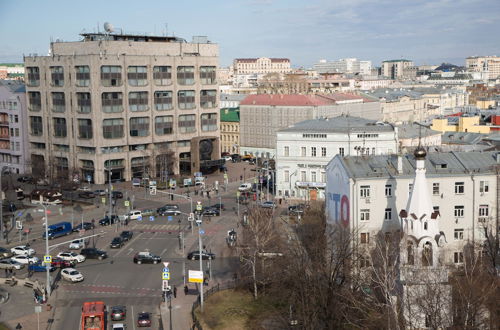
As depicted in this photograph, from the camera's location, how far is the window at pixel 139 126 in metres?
112

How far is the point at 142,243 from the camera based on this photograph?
239 feet

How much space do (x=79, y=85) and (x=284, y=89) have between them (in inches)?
3720

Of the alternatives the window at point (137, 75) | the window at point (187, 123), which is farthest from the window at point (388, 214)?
the window at point (187, 123)

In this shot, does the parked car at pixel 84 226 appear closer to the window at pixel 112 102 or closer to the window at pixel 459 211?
the window at pixel 112 102

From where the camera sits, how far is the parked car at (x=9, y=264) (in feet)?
210

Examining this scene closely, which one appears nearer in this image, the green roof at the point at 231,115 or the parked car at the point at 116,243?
the parked car at the point at 116,243

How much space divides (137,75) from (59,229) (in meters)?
41.8

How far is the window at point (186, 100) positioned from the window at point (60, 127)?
63.8 feet

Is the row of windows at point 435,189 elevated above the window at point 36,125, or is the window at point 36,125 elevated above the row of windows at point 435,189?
the window at point 36,125

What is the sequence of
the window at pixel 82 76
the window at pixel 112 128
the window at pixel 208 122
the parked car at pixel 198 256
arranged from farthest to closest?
the window at pixel 208 122, the window at pixel 112 128, the window at pixel 82 76, the parked car at pixel 198 256

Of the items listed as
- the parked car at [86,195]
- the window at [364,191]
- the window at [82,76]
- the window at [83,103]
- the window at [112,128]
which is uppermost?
the window at [82,76]

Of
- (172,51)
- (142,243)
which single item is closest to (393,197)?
(142,243)

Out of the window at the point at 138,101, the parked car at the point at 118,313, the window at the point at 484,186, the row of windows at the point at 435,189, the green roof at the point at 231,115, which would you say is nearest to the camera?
the parked car at the point at 118,313

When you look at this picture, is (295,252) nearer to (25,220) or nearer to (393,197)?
(393,197)
